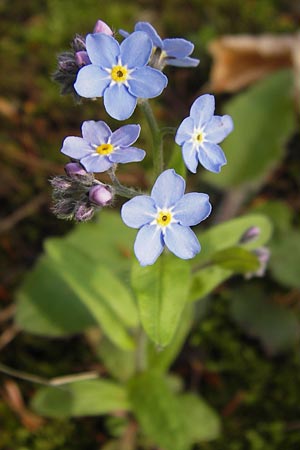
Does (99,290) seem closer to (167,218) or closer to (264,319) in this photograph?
(167,218)

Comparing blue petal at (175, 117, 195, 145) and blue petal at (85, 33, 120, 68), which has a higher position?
blue petal at (85, 33, 120, 68)

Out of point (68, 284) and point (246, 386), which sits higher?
point (68, 284)

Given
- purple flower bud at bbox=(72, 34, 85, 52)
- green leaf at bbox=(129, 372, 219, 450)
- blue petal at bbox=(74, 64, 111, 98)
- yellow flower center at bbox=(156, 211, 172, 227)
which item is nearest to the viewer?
blue petal at bbox=(74, 64, 111, 98)

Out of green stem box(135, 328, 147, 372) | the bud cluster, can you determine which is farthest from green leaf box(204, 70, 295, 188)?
the bud cluster

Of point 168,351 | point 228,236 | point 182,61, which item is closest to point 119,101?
point 182,61

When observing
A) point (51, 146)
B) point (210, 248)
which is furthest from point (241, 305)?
point (51, 146)

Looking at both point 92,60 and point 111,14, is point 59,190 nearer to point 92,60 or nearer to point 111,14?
point 92,60

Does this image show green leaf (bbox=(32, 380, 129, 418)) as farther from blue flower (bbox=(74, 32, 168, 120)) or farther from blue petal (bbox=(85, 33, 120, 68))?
blue petal (bbox=(85, 33, 120, 68))
